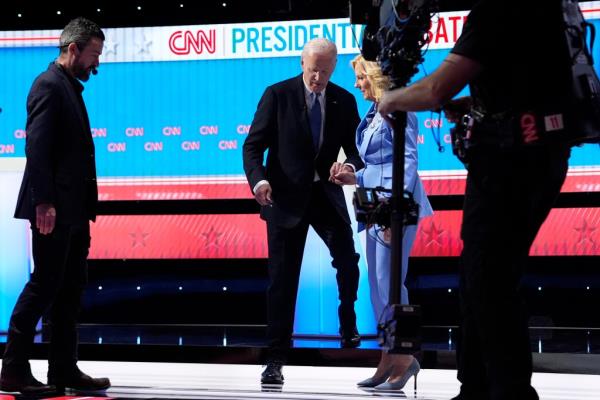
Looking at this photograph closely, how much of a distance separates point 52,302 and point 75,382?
383 mm

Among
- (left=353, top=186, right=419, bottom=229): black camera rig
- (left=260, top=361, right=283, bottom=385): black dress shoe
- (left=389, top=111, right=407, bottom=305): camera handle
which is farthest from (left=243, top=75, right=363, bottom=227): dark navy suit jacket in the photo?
(left=389, top=111, right=407, bottom=305): camera handle

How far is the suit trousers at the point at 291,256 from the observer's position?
4.50 metres

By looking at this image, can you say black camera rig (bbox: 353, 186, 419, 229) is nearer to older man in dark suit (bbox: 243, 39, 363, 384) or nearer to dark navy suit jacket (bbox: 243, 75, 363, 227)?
older man in dark suit (bbox: 243, 39, 363, 384)

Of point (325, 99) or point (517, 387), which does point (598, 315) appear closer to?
point (325, 99)

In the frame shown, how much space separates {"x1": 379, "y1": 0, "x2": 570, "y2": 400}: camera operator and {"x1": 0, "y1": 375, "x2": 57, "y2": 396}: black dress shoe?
221 cm

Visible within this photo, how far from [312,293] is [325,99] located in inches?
→ 62.5

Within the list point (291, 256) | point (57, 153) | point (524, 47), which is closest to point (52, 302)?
point (57, 153)

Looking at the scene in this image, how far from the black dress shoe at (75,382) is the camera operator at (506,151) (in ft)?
6.98

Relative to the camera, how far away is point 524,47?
273cm

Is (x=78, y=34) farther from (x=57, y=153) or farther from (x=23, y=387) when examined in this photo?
(x=23, y=387)

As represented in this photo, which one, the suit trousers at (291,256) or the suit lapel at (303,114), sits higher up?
the suit lapel at (303,114)

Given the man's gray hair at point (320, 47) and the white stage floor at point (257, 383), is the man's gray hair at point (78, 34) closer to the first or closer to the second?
the man's gray hair at point (320, 47)

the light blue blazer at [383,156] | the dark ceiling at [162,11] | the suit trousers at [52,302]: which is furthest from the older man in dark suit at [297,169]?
the dark ceiling at [162,11]

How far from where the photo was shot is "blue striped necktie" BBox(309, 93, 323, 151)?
4.72m
